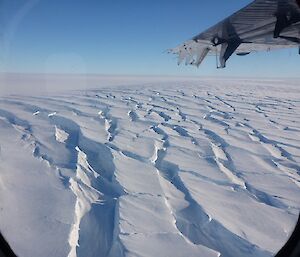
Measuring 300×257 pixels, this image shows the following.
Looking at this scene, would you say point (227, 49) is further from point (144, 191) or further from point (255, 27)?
point (144, 191)

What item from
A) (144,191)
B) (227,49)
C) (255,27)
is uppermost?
(255,27)

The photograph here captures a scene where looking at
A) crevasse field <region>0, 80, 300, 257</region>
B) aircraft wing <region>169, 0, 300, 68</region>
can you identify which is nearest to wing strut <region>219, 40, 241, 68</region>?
aircraft wing <region>169, 0, 300, 68</region>

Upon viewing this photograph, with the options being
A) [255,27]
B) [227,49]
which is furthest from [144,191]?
[255,27]

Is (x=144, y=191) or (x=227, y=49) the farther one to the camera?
(x=144, y=191)

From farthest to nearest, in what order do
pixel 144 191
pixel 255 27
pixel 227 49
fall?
pixel 144 191
pixel 227 49
pixel 255 27

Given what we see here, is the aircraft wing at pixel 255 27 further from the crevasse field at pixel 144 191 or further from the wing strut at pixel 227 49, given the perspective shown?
the crevasse field at pixel 144 191

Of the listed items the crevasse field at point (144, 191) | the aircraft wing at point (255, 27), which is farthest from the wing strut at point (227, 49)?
the crevasse field at point (144, 191)

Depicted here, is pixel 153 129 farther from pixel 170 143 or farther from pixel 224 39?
pixel 224 39

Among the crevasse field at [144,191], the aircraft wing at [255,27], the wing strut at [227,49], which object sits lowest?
the crevasse field at [144,191]
